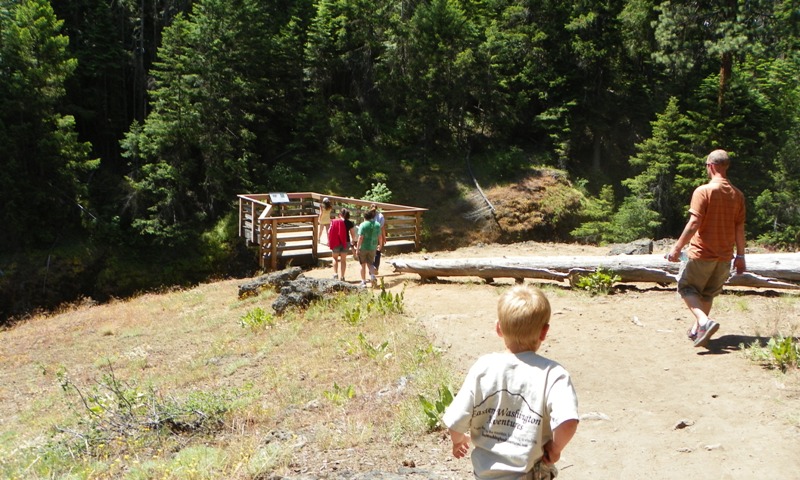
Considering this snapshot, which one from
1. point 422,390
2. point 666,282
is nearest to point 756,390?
point 422,390

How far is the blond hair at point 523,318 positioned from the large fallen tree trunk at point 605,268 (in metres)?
7.59

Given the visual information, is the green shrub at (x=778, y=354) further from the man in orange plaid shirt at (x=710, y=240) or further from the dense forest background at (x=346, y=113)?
the dense forest background at (x=346, y=113)

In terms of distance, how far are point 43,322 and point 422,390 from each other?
16.6m

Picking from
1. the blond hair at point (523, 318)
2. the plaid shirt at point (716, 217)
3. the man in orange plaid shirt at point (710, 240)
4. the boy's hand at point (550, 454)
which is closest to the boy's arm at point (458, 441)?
the boy's hand at point (550, 454)

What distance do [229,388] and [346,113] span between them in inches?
959

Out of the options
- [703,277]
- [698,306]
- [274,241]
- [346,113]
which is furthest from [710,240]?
[346,113]

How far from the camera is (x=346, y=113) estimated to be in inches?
1270

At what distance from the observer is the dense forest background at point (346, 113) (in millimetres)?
26094

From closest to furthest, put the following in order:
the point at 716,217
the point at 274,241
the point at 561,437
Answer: the point at 561,437
the point at 716,217
the point at 274,241

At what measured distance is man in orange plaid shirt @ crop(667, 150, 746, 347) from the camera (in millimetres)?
7273

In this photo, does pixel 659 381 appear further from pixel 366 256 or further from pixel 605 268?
pixel 366 256

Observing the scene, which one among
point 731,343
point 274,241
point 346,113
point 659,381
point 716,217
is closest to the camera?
point 659,381

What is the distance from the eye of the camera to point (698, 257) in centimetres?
743

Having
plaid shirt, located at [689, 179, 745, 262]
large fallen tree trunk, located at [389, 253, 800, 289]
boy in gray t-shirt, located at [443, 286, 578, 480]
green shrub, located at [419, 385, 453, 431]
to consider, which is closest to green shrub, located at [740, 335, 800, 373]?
plaid shirt, located at [689, 179, 745, 262]
